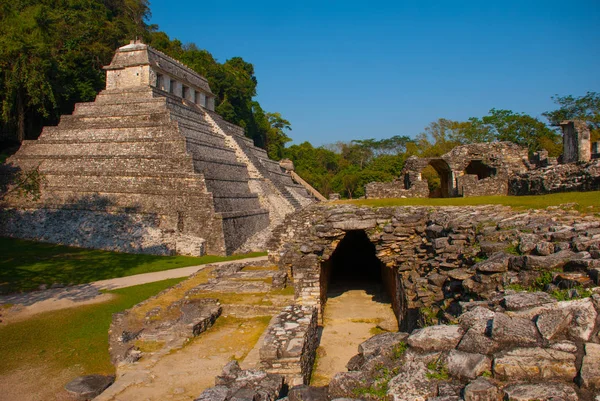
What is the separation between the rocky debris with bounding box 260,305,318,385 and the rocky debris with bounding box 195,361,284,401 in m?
0.89

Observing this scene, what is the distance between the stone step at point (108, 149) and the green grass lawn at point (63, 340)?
10.8 meters

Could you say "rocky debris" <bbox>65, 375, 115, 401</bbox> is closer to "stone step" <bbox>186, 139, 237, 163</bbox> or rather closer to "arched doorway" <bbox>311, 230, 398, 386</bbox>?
"arched doorway" <bbox>311, 230, 398, 386</bbox>

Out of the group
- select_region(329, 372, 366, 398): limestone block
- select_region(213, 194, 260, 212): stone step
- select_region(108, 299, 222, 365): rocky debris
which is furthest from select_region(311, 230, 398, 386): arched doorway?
select_region(213, 194, 260, 212): stone step

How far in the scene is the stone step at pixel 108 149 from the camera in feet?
67.6

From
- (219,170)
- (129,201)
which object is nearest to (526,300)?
(129,201)

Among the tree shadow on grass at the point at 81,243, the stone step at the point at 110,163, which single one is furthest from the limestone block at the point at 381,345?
the stone step at the point at 110,163

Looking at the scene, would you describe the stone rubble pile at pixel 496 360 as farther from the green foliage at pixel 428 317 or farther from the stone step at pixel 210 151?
the stone step at pixel 210 151

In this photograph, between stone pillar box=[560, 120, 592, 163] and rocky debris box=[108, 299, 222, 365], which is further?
stone pillar box=[560, 120, 592, 163]

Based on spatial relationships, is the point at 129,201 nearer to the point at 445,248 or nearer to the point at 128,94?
the point at 128,94

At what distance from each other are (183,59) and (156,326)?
39.0m

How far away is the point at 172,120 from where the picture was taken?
22.2 metres

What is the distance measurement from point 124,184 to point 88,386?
14951 mm

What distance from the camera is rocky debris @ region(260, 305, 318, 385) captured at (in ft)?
20.1

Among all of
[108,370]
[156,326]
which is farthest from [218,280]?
[108,370]
